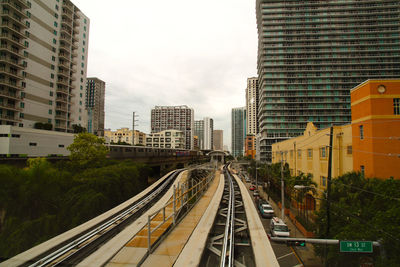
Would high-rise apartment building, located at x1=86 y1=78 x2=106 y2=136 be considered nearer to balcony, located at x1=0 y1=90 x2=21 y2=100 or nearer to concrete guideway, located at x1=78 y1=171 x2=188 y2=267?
balcony, located at x1=0 y1=90 x2=21 y2=100

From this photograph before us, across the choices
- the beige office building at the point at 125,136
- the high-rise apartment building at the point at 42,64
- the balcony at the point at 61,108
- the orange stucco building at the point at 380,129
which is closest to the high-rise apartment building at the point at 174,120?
the beige office building at the point at 125,136

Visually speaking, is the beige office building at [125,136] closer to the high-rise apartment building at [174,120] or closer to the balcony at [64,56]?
the high-rise apartment building at [174,120]

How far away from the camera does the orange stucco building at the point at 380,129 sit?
52.6 ft

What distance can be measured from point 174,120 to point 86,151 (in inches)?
5901

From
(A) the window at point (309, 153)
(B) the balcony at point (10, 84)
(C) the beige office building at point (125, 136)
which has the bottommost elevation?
(A) the window at point (309, 153)

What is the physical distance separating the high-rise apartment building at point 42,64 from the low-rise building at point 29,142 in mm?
9355

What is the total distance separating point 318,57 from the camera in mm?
75438

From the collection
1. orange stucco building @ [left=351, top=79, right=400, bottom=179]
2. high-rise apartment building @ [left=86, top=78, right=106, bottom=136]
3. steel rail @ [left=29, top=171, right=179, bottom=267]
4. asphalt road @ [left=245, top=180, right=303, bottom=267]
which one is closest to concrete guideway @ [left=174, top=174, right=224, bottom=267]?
steel rail @ [left=29, top=171, right=179, bottom=267]

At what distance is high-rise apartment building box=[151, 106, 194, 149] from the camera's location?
17250 centimetres

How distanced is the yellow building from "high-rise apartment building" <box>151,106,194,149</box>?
138 metres

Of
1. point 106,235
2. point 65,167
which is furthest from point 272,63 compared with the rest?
point 106,235

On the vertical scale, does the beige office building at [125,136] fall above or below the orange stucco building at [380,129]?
above

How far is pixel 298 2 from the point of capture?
77.6m

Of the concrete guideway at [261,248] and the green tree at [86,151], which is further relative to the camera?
the green tree at [86,151]
